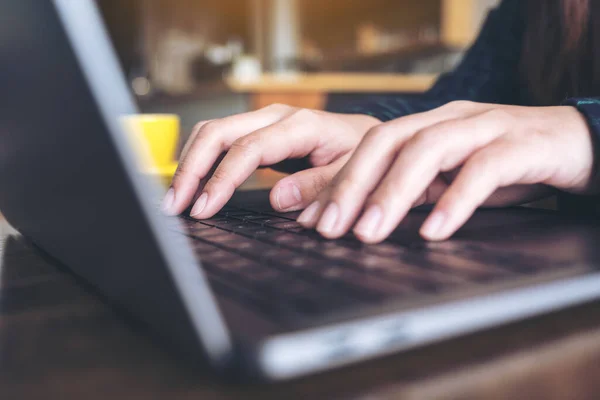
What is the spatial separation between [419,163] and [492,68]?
25.2 inches

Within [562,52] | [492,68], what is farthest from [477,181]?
[492,68]

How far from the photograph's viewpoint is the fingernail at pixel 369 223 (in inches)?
12.4

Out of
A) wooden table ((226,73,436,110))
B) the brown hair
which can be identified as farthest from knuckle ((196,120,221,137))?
wooden table ((226,73,436,110))

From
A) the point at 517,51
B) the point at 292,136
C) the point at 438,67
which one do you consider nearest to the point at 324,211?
the point at 292,136

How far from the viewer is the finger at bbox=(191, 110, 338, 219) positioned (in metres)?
0.47

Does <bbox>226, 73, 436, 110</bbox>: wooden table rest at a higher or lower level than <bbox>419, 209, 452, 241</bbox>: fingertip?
lower

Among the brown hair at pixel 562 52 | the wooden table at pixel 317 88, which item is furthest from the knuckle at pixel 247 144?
the wooden table at pixel 317 88

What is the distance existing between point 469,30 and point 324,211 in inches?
129

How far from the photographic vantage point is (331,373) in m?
0.17

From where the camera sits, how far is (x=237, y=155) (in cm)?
51

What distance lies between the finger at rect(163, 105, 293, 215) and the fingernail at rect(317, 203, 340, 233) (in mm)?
200

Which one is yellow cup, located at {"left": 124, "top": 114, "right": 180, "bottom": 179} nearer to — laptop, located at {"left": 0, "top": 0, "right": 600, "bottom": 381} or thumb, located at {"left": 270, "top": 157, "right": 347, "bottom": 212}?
thumb, located at {"left": 270, "top": 157, "right": 347, "bottom": 212}

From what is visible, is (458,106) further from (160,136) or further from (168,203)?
(160,136)

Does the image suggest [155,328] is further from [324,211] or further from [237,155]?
[237,155]
